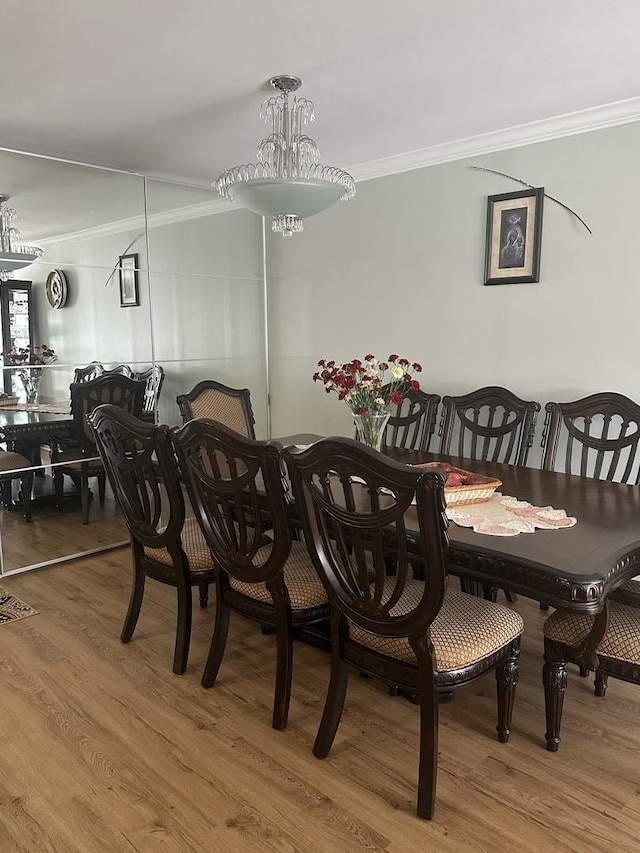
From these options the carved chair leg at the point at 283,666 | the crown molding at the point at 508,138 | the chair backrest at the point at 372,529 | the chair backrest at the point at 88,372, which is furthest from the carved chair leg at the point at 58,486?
the crown molding at the point at 508,138

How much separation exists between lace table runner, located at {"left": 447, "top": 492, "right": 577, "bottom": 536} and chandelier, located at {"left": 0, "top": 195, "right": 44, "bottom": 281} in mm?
2665

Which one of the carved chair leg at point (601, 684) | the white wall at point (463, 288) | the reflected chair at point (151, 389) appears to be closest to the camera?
the carved chair leg at point (601, 684)

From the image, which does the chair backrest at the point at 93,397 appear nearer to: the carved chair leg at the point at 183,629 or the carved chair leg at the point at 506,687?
the carved chair leg at the point at 183,629

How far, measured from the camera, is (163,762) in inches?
84.8

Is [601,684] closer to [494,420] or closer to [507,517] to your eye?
[507,517]

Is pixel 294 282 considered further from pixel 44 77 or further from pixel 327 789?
pixel 327 789

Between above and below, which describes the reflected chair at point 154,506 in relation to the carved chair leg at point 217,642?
above

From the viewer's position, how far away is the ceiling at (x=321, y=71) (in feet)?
7.53

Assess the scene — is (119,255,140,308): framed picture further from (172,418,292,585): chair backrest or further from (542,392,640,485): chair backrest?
(542,392,640,485): chair backrest

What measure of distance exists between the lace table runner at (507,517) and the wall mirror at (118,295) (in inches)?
101

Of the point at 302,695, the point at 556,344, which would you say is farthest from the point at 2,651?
the point at 556,344

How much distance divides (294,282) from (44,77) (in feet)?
7.94

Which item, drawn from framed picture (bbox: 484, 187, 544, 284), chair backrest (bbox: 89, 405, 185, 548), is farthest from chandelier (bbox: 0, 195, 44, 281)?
framed picture (bbox: 484, 187, 544, 284)

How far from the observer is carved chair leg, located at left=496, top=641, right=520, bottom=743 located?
213 cm
